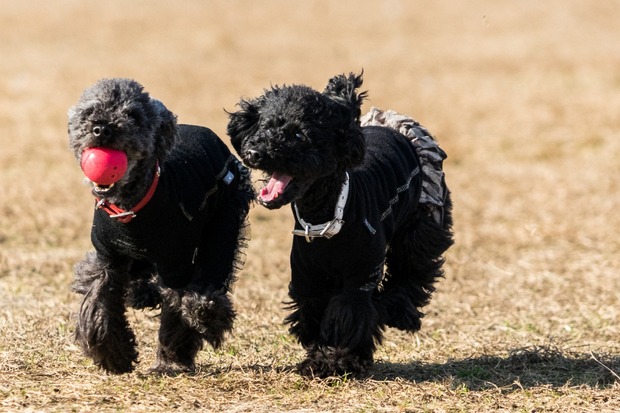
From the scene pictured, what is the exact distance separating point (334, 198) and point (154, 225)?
0.99 meters

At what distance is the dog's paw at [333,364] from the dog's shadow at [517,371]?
0.59ft

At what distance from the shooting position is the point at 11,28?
25.8m

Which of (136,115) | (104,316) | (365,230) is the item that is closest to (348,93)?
(365,230)

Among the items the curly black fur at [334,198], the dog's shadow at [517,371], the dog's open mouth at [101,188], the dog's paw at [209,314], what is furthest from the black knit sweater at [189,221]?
the dog's shadow at [517,371]

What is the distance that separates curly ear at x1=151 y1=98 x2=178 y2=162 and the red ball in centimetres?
36

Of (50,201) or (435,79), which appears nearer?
(50,201)

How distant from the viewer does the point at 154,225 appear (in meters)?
5.70

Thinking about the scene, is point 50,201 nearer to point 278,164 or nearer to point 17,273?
point 17,273

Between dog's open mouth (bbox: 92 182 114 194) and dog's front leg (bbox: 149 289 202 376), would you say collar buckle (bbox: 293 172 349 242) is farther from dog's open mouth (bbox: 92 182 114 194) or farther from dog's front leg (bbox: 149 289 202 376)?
dog's open mouth (bbox: 92 182 114 194)

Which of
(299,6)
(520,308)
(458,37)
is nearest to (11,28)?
(299,6)

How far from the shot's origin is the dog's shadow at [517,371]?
20.4 ft

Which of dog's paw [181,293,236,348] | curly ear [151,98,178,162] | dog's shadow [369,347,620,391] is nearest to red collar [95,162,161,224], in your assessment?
curly ear [151,98,178,162]

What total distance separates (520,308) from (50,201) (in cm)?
620

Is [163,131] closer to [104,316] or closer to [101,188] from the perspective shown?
[101,188]
